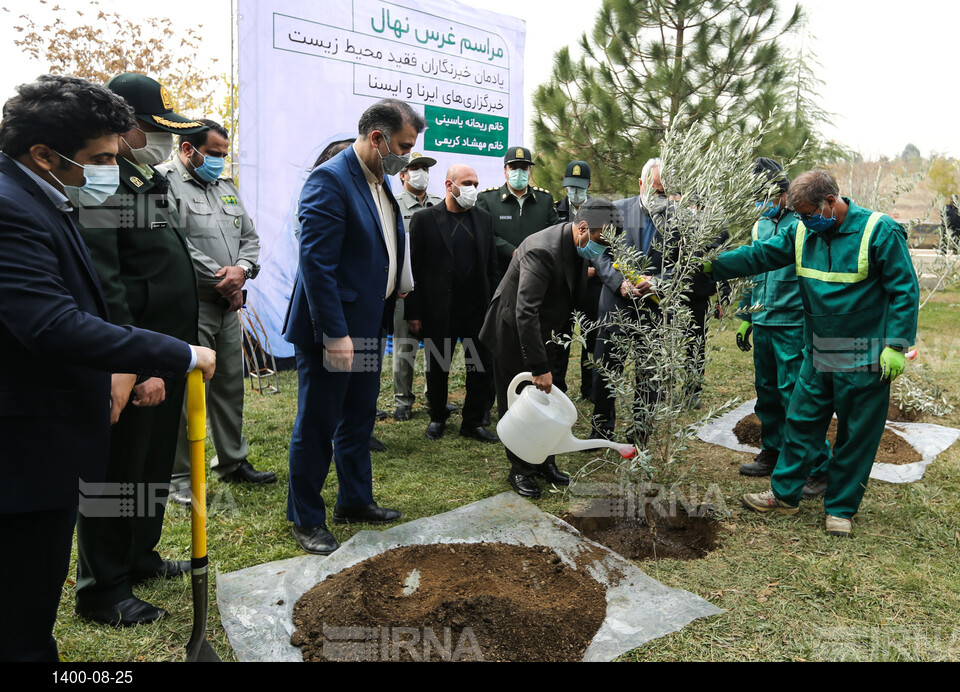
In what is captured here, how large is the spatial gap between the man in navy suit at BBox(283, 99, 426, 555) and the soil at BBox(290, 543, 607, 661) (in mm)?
487

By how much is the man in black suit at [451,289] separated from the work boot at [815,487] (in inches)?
85.7

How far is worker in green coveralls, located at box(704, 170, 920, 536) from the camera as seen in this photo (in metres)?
3.34

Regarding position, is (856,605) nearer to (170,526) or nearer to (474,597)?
(474,597)

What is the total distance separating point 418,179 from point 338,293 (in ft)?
9.50

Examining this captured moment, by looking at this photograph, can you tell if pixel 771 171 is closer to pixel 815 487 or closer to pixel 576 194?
pixel 815 487

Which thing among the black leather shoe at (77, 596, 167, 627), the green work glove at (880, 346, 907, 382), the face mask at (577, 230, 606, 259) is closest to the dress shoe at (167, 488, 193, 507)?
the black leather shoe at (77, 596, 167, 627)

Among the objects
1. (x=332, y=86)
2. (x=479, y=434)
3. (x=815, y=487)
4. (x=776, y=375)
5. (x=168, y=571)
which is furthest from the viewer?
(x=332, y=86)

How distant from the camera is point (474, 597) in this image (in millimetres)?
2672

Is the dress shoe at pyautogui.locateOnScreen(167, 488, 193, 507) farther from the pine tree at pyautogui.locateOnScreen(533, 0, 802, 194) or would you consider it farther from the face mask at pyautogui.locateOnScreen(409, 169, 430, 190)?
the pine tree at pyautogui.locateOnScreen(533, 0, 802, 194)

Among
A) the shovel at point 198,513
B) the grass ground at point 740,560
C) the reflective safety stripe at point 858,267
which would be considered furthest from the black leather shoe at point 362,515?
the reflective safety stripe at point 858,267

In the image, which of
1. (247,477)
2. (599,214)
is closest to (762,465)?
(599,214)

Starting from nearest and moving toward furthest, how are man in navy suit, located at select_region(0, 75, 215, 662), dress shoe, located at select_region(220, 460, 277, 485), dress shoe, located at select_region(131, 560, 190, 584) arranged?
1. man in navy suit, located at select_region(0, 75, 215, 662)
2. dress shoe, located at select_region(131, 560, 190, 584)
3. dress shoe, located at select_region(220, 460, 277, 485)

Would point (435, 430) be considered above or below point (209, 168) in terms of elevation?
below

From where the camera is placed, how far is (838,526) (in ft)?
11.5
